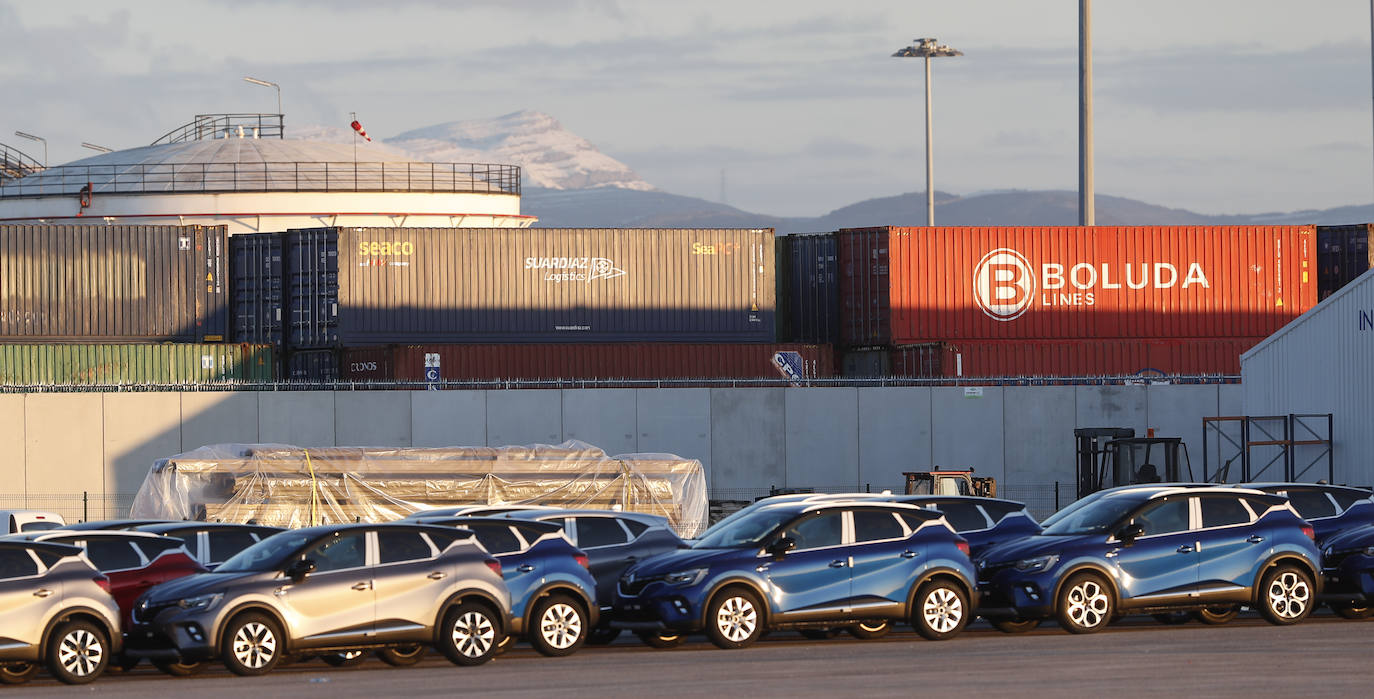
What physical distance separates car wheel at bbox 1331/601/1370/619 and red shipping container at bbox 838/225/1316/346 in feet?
73.8

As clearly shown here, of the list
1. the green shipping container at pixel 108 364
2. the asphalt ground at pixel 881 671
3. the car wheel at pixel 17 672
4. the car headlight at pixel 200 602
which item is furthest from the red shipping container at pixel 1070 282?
the car wheel at pixel 17 672

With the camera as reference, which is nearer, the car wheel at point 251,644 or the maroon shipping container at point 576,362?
the car wheel at point 251,644

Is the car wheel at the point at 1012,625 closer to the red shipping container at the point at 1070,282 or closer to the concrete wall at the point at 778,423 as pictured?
the concrete wall at the point at 778,423

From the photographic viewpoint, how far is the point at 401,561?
1659 centimetres

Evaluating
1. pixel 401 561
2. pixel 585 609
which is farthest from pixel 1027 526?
pixel 401 561

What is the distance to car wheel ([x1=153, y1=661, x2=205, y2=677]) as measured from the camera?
16.8 metres

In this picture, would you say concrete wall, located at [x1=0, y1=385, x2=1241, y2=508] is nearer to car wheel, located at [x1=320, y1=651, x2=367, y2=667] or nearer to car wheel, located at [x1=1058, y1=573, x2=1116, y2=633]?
car wheel, located at [x1=1058, y1=573, x2=1116, y2=633]

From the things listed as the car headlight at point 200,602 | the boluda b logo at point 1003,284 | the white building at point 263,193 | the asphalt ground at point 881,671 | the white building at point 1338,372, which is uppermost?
the white building at point 263,193

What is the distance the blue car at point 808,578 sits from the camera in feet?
57.5

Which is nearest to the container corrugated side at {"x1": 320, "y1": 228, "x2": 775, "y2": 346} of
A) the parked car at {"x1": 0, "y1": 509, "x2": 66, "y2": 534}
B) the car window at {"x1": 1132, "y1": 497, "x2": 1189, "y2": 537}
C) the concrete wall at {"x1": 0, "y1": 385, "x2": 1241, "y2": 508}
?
the concrete wall at {"x1": 0, "y1": 385, "x2": 1241, "y2": 508}

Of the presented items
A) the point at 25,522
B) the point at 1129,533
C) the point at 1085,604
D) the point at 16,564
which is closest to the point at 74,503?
the point at 25,522

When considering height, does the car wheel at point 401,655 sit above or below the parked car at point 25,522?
below

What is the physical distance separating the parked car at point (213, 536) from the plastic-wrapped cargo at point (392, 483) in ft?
27.3

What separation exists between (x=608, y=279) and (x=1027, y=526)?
2442 cm
